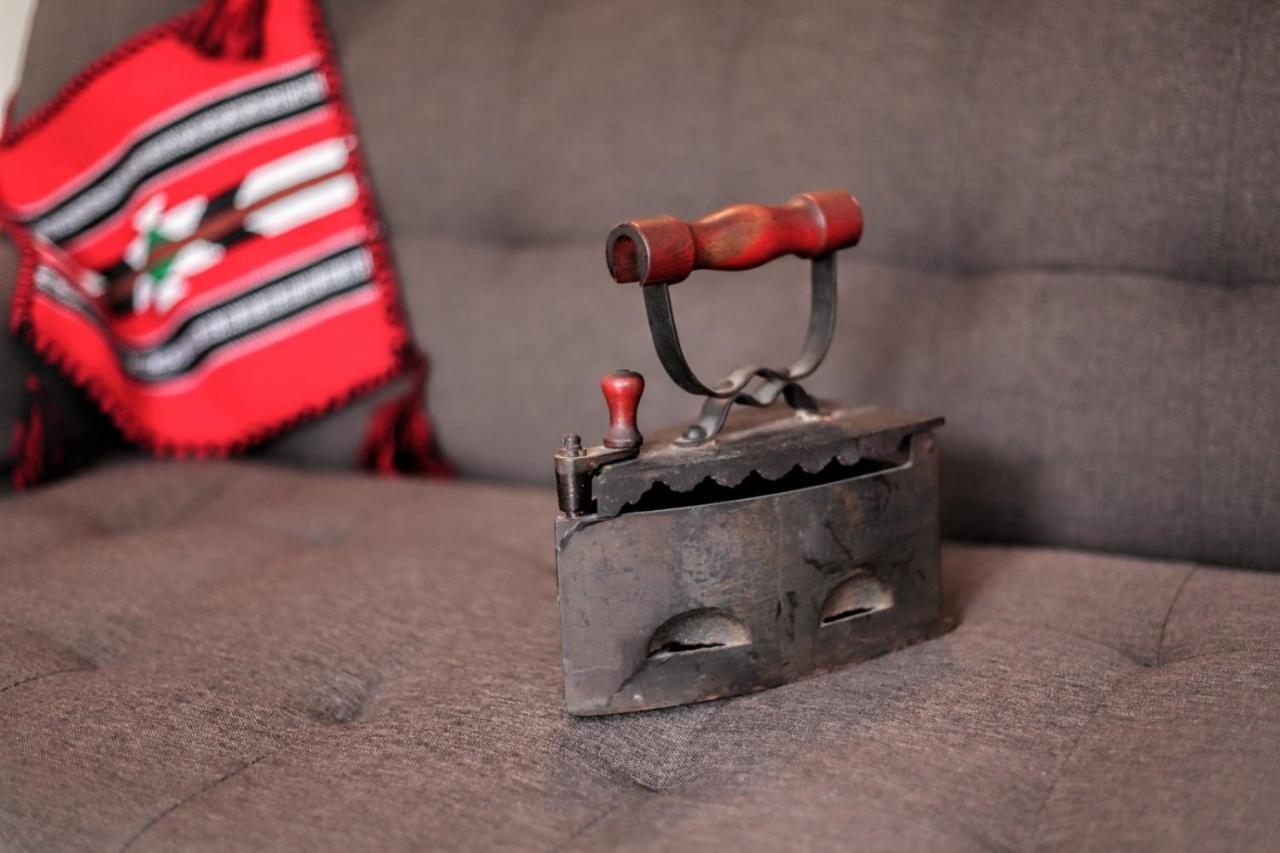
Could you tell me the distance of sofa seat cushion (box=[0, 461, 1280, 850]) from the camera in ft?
2.48

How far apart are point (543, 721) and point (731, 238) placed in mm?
384

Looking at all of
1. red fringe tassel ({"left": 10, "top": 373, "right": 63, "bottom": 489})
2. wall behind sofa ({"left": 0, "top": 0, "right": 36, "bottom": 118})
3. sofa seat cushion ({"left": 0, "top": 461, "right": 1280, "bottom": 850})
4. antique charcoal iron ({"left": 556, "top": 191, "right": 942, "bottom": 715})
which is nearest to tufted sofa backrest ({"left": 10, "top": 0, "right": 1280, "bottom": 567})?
sofa seat cushion ({"left": 0, "top": 461, "right": 1280, "bottom": 850})

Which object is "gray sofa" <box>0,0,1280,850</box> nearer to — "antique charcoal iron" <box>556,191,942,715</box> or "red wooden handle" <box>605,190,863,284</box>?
"antique charcoal iron" <box>556,191,942,715</box>

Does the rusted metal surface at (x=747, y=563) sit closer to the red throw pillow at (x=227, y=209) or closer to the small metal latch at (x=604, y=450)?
the small metal latch at (x=604, y=450)

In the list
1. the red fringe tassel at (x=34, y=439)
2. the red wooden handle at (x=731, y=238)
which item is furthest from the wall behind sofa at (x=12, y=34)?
the red wooden handle at (x=731, y=238)

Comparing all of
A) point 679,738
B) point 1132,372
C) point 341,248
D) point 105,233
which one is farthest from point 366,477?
point 1132,372

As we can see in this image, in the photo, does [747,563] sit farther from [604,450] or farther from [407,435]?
[407,435]

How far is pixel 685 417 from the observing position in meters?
1.34

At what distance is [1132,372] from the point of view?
1.16m

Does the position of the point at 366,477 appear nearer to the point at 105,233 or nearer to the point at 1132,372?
the point at 105,233

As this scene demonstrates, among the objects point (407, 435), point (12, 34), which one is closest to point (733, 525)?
point (407, 435)

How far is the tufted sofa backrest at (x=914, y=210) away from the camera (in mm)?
1137

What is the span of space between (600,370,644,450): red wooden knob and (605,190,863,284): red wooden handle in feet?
0.24

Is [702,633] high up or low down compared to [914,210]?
down
